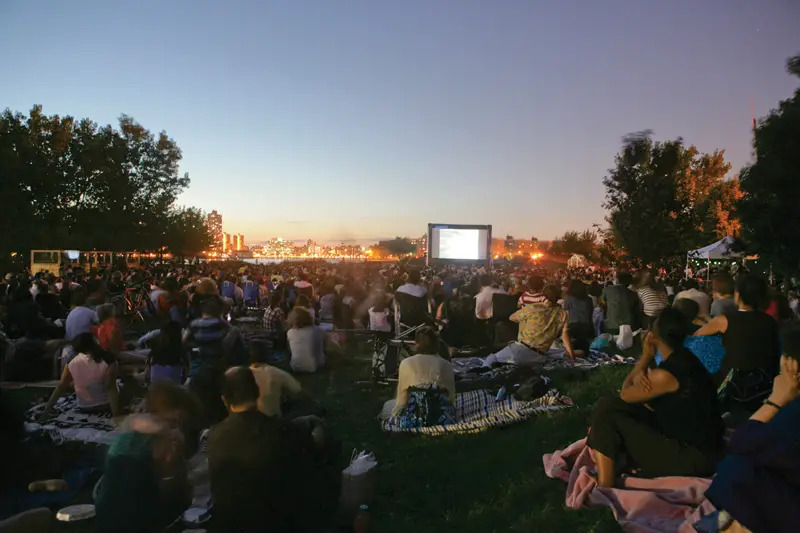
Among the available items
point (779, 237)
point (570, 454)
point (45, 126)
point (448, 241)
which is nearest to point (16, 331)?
point (570, 454)

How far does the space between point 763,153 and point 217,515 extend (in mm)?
14020

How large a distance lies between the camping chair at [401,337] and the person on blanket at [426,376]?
2087 mm

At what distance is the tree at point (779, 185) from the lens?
40.8 ft

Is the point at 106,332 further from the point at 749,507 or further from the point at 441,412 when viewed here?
the point at 749,507

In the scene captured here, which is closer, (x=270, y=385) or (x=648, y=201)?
(x=270, y=385)

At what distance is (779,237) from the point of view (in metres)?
12.7

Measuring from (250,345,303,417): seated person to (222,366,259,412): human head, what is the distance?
1.34 meters

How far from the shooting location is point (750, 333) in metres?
5.37

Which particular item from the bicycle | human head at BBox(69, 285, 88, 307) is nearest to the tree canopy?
the bicycle

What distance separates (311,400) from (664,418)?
325cm

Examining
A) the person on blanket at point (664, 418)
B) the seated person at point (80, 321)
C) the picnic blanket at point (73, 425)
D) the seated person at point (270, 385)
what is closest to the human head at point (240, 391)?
the seated person at point (270, 385)

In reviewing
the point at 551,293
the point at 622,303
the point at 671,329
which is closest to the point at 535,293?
the point at 551,293

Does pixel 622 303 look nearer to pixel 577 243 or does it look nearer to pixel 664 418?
pixel 664 418

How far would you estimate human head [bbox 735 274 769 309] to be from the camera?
546 centimetres
